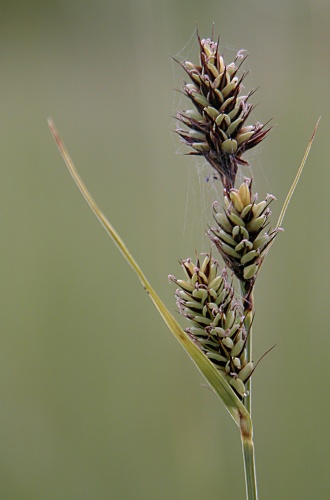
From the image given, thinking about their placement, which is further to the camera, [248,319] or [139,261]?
[139,261]

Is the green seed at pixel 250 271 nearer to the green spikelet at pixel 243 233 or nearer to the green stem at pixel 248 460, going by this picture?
the green spikelet at pixel 243 233

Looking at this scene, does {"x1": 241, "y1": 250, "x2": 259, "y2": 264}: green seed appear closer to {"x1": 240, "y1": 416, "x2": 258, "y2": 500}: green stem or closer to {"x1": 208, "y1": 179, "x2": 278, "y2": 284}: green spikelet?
{"x1": 208, "y1": 179, "x2": 278, "y2": 284}: green spikelet

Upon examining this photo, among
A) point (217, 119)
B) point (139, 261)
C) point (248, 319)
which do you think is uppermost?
point (217, 119)

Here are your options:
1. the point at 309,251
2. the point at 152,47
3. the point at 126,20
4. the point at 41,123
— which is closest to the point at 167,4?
the point at 152,47

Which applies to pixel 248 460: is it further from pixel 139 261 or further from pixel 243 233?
pixel 139 261

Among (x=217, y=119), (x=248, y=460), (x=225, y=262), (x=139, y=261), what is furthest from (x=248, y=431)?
(x=139, y=261)

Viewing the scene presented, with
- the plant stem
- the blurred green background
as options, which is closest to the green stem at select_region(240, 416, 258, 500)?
the plant stem

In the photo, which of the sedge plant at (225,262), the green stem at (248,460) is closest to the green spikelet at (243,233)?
the sedge plant at (225,262)

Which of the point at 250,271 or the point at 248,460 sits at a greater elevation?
the point at 250,271
